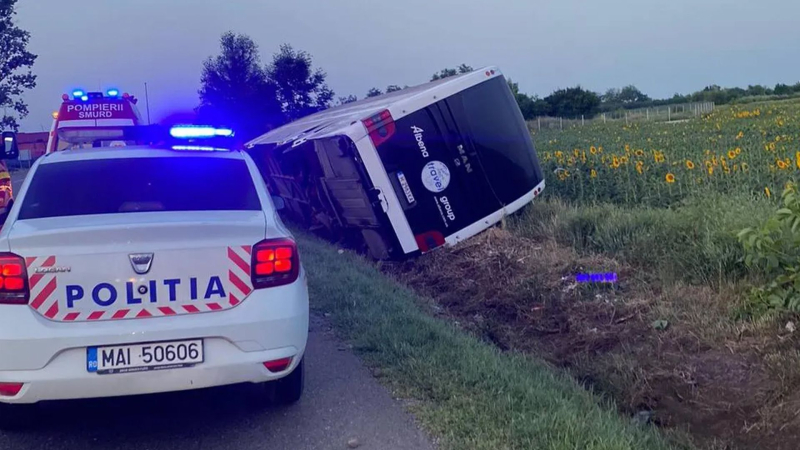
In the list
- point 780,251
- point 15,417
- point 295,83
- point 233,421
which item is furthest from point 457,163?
point 295,83

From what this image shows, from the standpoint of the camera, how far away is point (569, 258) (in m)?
8.04

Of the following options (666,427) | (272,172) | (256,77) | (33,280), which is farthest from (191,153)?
(256,77)

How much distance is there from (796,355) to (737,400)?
0.46m

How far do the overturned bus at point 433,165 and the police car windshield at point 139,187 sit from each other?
392 cm

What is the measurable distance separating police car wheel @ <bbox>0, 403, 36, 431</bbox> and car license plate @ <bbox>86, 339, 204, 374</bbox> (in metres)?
0.91

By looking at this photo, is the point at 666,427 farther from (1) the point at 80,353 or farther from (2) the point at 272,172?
(2) the point at 272,172

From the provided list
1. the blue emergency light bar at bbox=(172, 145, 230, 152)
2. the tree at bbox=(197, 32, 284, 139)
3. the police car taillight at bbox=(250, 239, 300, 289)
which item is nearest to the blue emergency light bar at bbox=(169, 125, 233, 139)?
the blue emergency light bar at bbox=(172, 145, 230, 152)

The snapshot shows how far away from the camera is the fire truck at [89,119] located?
996 cm

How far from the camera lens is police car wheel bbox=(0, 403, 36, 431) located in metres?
4.23

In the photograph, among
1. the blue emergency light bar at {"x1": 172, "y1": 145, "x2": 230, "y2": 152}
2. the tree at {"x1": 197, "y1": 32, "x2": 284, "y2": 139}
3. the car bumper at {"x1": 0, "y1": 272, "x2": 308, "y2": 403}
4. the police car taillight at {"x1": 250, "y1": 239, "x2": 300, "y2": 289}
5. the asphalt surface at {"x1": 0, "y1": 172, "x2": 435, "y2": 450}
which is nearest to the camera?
the car bumper at {"x1": 0, "y1": 272, "x2": 308, "y2": 403}

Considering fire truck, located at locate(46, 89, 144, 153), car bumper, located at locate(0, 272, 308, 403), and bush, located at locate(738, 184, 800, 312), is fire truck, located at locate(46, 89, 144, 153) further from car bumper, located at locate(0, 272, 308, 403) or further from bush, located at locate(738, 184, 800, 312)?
bush, located at locate(738, 184, 800, 312)

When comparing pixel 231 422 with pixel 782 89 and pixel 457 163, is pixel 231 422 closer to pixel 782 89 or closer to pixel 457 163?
pixel 457 163

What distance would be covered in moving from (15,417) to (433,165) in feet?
18.6

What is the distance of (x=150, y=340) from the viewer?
3.76 metres
